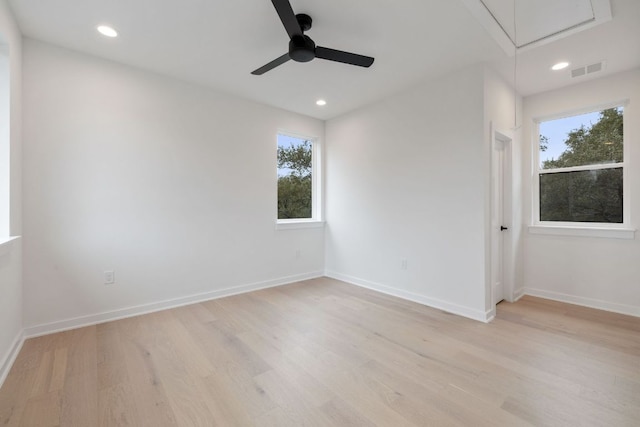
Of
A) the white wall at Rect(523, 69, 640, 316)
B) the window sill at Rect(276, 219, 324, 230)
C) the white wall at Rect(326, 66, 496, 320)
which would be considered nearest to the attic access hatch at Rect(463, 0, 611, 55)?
the white wall at Rect(326, 66, 496, 320)

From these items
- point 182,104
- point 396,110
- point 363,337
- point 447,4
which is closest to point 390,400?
point 363,337

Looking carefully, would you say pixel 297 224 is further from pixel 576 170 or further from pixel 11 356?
pixel 576 170

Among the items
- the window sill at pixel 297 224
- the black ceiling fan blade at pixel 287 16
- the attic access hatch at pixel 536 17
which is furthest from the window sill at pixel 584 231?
the black ceiling fan blade at pixel 287 16

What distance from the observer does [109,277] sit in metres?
2.92

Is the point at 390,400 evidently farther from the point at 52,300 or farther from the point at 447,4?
the point at 52,300

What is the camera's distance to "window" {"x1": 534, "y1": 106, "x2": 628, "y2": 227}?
3.23 metres

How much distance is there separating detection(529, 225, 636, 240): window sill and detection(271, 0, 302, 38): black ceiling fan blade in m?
3.72

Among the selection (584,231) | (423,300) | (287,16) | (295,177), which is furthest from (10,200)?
(584,231)

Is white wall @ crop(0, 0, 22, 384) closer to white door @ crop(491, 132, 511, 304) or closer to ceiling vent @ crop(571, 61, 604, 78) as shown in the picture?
white door @ crop(491, 132, 511, 304)

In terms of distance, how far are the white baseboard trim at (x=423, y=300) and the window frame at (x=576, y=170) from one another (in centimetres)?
152

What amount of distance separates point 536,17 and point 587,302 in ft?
10.3

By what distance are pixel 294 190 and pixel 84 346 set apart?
307 centimetres

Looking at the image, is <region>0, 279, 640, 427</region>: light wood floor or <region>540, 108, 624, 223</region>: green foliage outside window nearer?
<region>0, 279, 640, 427</region>: light wood floor

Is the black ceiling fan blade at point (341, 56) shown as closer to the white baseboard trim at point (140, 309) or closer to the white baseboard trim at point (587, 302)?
the white baseboard trim at point (140, 309)
